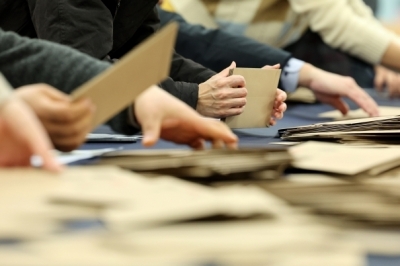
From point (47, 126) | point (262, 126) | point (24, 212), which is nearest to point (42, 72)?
point (47, 126)

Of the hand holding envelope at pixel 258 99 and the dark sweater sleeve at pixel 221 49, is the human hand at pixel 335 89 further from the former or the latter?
the hand holding envelope at pixel 258 99

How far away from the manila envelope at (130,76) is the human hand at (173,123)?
0.06 metres

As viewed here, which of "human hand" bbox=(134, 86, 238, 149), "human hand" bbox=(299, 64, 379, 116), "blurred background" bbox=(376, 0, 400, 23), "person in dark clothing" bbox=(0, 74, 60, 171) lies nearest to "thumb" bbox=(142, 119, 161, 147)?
"human hand" bbox=(134, 86, 238, 149)

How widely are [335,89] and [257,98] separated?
420 millimetres

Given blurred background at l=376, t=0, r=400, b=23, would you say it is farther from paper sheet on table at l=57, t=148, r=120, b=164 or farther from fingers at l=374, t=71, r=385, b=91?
paper sheet on table at l=57, t=148, r=120, b=164

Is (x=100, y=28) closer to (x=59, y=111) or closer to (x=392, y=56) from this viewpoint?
(x=59, y=111)

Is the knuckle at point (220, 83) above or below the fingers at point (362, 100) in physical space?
above

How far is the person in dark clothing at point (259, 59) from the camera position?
1.25m

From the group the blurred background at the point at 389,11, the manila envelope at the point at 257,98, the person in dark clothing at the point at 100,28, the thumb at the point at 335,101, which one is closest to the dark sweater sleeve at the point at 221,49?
the thumb at the point at 335,101

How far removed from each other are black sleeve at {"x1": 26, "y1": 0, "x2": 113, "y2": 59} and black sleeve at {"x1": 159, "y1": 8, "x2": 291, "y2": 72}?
551 millimetres

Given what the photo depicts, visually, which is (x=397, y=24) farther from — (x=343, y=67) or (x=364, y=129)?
(x=364, y=129)

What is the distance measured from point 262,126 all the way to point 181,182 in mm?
535

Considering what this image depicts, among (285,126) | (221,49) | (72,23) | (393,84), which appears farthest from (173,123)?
(393,84)

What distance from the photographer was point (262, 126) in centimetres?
91
